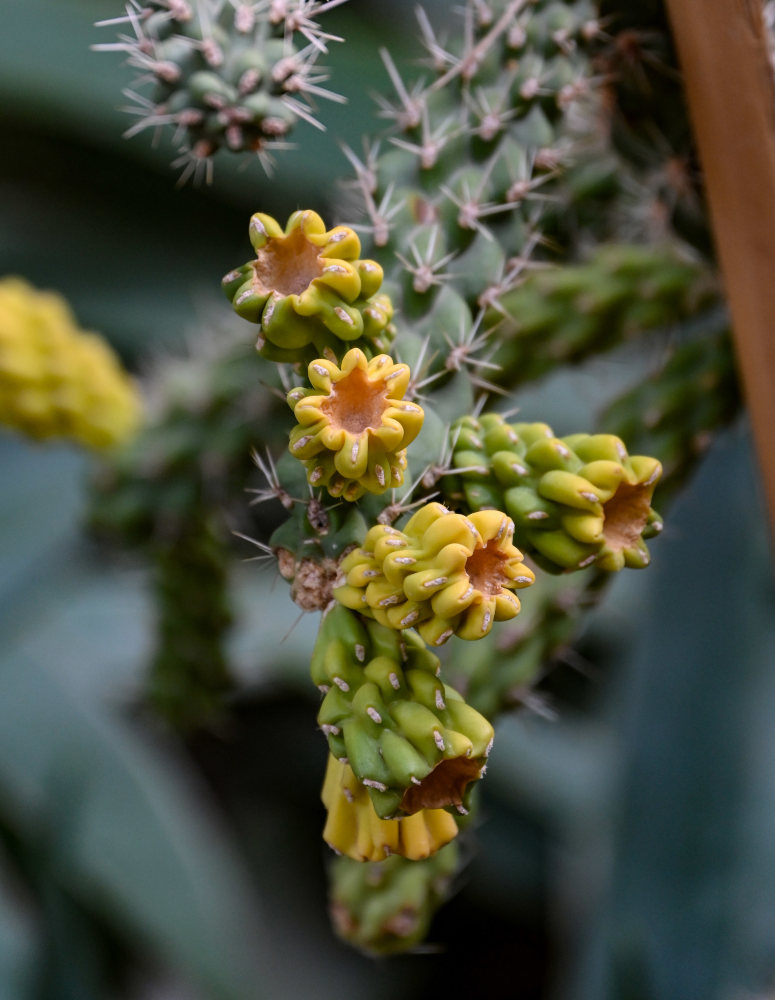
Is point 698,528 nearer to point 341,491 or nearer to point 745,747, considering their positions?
point 745,747

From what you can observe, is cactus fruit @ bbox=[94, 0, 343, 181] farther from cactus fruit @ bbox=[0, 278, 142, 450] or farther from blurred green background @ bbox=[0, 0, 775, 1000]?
cactus fruit @ bbox=[0, 278, 142, 450]

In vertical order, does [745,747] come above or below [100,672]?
above

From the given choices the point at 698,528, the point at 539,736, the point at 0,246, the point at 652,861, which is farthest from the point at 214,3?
the point at 0,246

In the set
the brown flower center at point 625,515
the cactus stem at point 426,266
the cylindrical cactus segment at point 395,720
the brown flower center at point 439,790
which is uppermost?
the cactus stem at point 426,266

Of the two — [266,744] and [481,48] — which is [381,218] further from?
[266,744]

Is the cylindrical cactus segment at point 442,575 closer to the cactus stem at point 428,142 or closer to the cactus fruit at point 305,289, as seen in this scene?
the cactus fruit at point 305,289

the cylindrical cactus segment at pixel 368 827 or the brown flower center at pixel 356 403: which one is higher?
the brown flower center at pixel 356 403

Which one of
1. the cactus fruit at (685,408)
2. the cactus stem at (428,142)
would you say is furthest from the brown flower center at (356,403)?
the cactus fruit at (685,408)
